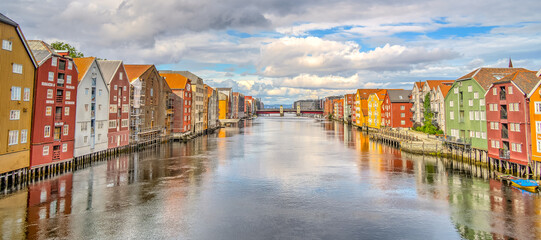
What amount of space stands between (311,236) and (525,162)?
29.3m

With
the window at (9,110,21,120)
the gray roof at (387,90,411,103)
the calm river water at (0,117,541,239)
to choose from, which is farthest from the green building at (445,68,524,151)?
the window at (9,110,21,120)

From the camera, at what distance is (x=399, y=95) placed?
3570 inches

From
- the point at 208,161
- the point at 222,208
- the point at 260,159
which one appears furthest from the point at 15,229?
the point at 260,159

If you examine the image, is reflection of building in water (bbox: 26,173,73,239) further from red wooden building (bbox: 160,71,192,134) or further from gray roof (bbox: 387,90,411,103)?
gray roof (bbox: 387,90,411,103)

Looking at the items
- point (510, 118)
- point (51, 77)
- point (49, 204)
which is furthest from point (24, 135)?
point (510, 118)

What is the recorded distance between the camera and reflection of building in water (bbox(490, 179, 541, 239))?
63.1 ft

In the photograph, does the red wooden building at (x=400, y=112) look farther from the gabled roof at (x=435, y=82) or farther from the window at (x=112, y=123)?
the window at (x=112, y=123)

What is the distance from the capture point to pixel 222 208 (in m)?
24.5

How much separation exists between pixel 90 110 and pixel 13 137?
13.7m

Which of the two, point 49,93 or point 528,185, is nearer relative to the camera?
point 528,185

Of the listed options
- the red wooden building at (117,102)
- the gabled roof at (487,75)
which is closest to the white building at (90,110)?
the red wooden building at (117,102)

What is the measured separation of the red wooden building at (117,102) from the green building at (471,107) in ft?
182

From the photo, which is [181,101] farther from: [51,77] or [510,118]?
[510,118]

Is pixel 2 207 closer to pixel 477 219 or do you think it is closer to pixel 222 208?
pixel 222 208
